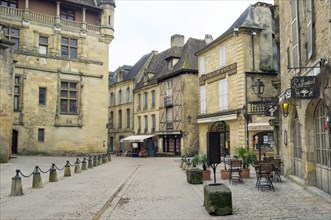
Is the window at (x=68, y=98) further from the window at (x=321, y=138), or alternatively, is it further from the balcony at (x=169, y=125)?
the window at (x=321, y=138)

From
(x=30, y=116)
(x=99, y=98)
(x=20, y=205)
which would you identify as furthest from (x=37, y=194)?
(x=99, y=98)

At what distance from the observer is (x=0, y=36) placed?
1909 cm

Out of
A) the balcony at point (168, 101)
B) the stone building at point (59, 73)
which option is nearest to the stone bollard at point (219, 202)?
the stone building at point (59, 73)

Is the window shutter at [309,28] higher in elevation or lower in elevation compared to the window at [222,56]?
lower

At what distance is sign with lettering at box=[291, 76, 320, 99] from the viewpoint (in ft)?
25.2

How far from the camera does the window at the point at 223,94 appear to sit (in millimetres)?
23703

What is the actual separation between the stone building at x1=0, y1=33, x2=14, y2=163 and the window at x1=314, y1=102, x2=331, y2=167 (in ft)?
51.3

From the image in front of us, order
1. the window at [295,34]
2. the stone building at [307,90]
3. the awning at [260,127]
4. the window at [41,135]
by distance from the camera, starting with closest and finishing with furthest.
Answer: the stone building at [307,90]
the window at [295,34]
the awning at [260,127]
the window at [41,135]

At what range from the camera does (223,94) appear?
949 inches

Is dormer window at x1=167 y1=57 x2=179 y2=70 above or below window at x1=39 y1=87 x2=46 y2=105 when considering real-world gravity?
above

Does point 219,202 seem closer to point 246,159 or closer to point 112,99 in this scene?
point 246,159

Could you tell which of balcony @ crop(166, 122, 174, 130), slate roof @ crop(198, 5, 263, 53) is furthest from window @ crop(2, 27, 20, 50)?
slate roof @ crop(198, 5, 263, 53)

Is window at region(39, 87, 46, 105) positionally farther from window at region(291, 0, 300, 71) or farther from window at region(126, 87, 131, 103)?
window at region(291, 0, 300, 71)

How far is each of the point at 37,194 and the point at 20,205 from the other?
1.58 m
